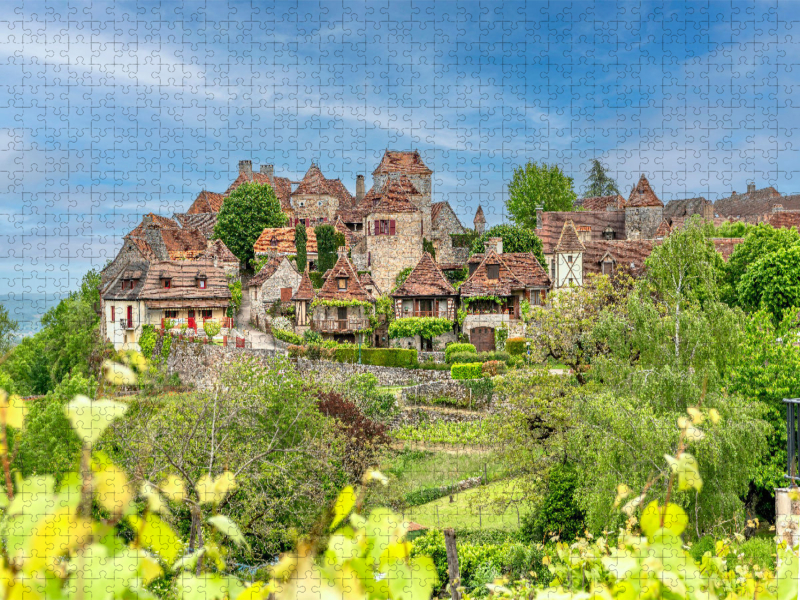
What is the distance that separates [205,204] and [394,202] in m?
30.6

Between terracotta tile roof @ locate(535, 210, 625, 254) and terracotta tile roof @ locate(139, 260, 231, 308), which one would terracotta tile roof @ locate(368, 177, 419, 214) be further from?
terracotta tile roof @ locate(139, 260, 231, 308)

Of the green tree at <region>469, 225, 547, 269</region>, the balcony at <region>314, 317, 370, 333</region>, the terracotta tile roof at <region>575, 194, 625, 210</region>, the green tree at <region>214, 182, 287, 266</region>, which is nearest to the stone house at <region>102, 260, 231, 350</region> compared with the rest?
the balcony at <region>314, 317, 370, 333</region>

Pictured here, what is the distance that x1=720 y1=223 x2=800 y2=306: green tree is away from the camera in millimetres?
36094

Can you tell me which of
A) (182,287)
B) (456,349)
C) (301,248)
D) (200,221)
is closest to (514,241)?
(456,349)

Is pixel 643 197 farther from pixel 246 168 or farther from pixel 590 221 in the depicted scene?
pixel 246 168

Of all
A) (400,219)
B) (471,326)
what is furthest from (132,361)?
(400,219)

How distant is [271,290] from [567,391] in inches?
1331

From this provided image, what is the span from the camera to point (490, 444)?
30.5m

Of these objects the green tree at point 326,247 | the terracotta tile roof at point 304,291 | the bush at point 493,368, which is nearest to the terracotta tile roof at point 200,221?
the green tree at point 326,247

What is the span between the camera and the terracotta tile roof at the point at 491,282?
1732 inches

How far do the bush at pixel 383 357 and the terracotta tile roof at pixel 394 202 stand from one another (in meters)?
15.1

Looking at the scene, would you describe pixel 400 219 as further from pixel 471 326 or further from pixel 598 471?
pixel 598 471

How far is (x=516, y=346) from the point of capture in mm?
41281

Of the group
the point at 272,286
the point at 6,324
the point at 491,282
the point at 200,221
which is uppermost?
the point at 200,221
